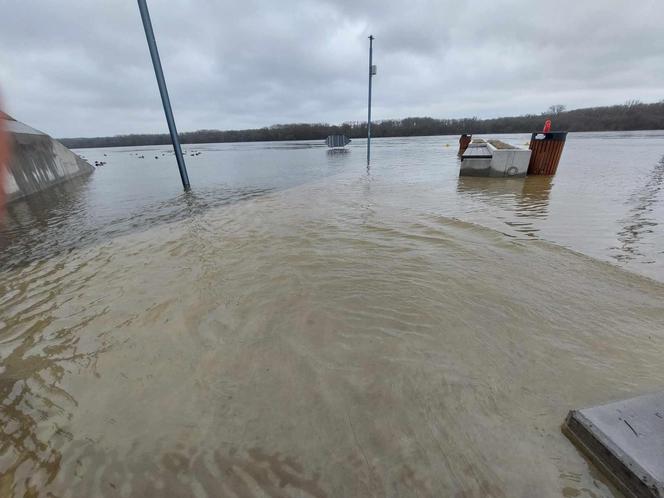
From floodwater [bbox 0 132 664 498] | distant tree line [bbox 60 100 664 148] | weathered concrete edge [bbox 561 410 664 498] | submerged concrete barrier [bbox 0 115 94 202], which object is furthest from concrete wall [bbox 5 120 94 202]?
distant tree line [bbox 60 100 664 148]

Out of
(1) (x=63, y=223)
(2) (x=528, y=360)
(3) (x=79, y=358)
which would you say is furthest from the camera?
(1) (x=63, y=223)

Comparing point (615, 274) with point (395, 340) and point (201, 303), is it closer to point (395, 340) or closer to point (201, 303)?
point (395, 340)

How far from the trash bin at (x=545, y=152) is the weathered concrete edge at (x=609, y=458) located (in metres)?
14.6

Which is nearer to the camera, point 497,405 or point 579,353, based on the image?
→ point 497,405

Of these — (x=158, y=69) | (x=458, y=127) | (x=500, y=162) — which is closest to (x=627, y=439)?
(x=500, y=162)

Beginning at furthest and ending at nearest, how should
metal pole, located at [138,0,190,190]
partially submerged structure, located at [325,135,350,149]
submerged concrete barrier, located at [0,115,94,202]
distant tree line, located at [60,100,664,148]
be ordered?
distant tree line, located at [60,100,664,148]
partially submerged structure, located at [325,135,350,149]
submerged concrete barrier, located at [0,115,94,202]
metal pole, located at [138,0,190,190]

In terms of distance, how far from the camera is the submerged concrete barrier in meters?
14.0

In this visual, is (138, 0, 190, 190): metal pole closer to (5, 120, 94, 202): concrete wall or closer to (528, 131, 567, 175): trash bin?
(5, 120, 94, 202): concrete wall

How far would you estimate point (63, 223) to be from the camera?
29.1ft

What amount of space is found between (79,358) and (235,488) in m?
2.28

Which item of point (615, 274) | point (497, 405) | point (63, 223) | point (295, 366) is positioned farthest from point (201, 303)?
point (63, 223)

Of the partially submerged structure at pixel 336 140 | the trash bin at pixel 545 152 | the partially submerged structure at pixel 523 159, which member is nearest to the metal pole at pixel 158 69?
the partially submerged structure at pixel 523 159

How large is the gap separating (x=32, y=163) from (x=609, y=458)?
23.3m

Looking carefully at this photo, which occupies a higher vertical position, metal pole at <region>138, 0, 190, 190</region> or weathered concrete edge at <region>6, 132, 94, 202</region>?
metal pole at <region>138, 0, 190, 190</region>
